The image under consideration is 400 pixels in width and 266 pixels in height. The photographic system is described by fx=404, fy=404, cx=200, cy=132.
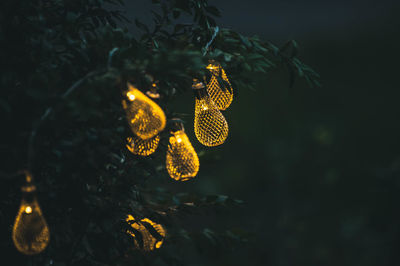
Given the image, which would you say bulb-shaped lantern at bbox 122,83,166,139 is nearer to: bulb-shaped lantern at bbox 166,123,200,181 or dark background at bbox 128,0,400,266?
bulb-shaped lantern at bbox 166,123,200,181

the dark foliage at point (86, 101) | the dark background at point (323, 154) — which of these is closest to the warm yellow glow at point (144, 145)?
the dark foliage at point (86, 101)

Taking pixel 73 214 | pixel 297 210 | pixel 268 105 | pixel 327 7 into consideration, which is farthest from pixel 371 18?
pixel 73 214

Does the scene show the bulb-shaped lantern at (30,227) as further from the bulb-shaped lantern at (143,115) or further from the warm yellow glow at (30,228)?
the bulb-shaped lantern at (143,115)

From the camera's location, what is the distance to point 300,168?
410 centimetres

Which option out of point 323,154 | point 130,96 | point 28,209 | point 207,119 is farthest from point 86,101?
point 323,154

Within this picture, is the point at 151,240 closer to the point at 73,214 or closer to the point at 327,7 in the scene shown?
the point at 73,214

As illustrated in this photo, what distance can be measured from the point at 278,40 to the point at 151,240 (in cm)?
349

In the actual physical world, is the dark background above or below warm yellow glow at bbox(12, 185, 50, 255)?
below

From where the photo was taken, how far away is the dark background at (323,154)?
13.1 feet

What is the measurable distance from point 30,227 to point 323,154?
3.60m

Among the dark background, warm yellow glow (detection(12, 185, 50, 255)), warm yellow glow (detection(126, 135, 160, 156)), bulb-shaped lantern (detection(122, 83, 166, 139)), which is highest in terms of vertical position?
bulb-shaped lantern (detection(122, 83, 166, 139))

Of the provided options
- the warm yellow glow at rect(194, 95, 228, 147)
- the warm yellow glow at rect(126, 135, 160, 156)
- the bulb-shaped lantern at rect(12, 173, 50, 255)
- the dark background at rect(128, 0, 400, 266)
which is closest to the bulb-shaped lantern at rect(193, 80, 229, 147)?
the warm yellow glow at rect(194, 95, 228, 147)

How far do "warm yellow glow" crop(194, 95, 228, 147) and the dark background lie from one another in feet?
8.94

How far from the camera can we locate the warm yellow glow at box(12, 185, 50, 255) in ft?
2.97
